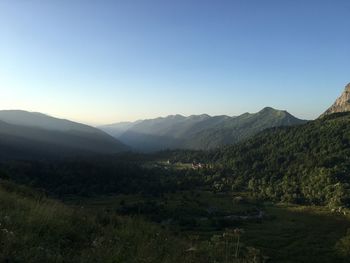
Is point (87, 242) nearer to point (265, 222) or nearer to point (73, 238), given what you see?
point (73, 238)

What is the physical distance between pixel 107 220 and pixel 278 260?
8894 cm

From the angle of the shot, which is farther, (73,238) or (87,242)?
(73,238)

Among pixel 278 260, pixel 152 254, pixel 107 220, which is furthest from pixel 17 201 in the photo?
pixel 278 260

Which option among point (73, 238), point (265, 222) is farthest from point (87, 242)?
point (265, 222)

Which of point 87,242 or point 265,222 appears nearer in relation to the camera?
point 87,242

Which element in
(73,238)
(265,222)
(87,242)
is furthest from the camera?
(265,222)

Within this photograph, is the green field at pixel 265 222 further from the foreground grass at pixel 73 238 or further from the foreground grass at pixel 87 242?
the foreground grass at pixel 87 242

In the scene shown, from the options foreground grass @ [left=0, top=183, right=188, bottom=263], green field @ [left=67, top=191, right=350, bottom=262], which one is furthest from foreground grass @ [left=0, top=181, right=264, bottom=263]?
green field @ [left=67, top=191, right=350, bottom=262]

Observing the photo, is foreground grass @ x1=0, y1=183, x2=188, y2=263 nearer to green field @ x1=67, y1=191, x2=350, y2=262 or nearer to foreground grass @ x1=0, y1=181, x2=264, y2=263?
foreground grass @ x1=0, y1=181, x2=264, y2=263

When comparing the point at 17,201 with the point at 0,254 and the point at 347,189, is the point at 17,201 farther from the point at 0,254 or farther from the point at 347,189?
the point at 347,189

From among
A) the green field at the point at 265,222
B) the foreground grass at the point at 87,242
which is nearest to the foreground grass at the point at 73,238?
the foreground grass at the point at 87,242

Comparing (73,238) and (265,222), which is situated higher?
(73,238)

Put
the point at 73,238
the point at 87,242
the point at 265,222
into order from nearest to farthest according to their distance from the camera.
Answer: the point at 87,242 → the point at 73,238 → the point at 265,222

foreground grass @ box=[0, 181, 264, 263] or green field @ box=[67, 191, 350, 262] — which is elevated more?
foreground grass @ box=[0, 181, 264, 263]
